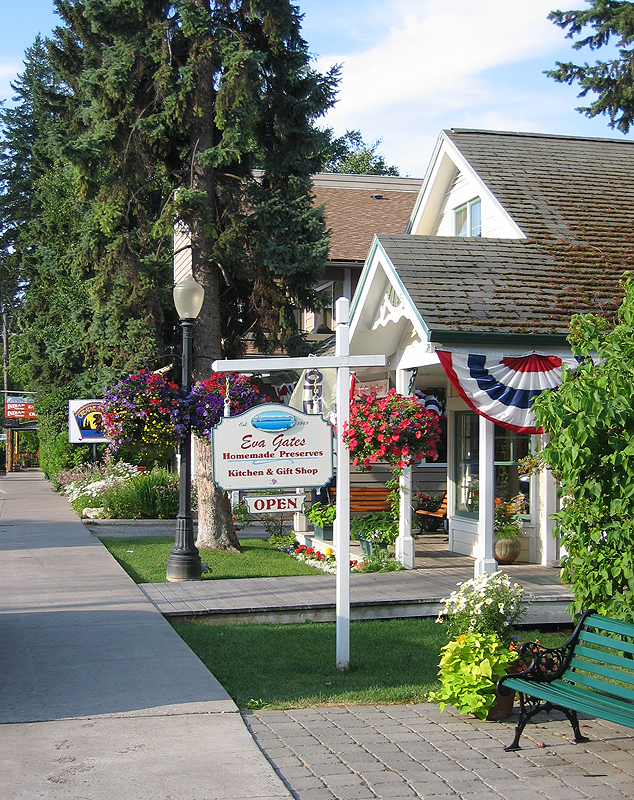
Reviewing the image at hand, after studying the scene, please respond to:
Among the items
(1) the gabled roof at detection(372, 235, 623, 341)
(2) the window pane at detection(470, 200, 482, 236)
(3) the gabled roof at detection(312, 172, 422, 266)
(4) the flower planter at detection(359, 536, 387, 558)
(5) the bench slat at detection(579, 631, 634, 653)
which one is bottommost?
(4) the flower planter at detection(359, 536, 387, 558)

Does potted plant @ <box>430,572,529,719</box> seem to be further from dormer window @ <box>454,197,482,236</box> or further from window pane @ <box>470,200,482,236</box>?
window pane @ <box>470,200,482,236</box>

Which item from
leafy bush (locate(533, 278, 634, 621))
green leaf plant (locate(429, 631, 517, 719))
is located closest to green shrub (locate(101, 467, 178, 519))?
green leaf plant (locate(429, 631, 517, 719))

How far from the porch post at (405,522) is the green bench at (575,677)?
20.3ft

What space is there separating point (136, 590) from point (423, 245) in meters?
5.93

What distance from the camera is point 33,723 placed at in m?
6.02

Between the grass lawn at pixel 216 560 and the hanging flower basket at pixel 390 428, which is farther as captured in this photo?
the grass lawn at pixel 216 560

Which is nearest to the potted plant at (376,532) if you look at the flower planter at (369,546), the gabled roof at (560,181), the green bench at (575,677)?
the flower planter at (369,546)

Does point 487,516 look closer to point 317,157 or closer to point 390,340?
point 390,340

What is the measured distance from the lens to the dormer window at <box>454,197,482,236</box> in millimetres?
15047

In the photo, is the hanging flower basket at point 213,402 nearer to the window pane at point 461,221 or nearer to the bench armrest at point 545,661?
the window pane at point 461,221

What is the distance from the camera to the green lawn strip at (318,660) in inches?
272

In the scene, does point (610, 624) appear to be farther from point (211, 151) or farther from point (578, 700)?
point (211, 151)

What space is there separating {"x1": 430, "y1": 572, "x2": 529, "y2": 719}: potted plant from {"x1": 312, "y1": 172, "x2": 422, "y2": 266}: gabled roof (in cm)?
1596

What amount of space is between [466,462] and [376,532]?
76.9 inches
